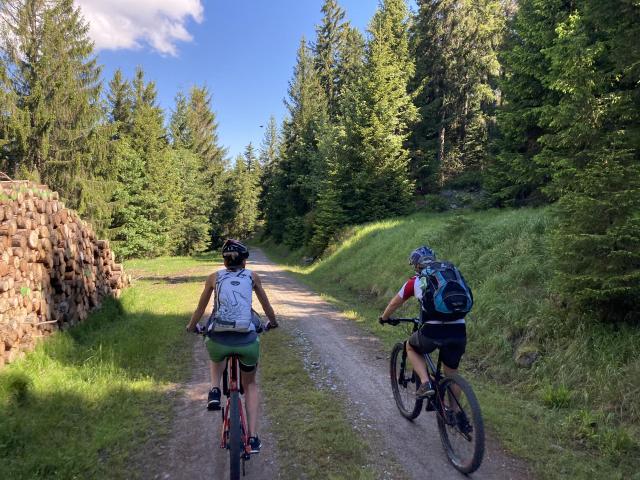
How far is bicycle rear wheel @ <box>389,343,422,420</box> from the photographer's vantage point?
5.39 metres

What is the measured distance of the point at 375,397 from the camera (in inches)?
238

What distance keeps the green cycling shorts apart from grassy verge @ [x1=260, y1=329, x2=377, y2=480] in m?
1.27

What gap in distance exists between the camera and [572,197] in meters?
6.55

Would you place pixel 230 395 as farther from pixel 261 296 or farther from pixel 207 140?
pixel 207 140

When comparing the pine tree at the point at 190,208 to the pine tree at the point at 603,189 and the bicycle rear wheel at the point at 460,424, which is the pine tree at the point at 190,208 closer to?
the pine tree at the point at 603,189

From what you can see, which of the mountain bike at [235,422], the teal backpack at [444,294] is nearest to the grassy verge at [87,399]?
the mountain bike at [235,422]

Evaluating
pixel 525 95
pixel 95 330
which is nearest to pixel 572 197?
pixel 95 330

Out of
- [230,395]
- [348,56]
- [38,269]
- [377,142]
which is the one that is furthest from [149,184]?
[230,395]

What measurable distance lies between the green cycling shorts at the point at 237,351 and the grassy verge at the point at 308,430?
1.27 meters

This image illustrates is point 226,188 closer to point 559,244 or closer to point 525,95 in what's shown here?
point 525,95

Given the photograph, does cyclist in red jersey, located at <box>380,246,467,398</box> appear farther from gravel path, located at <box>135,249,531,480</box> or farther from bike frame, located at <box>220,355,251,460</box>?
bike frame, located at <box>220,355,251,460</box>

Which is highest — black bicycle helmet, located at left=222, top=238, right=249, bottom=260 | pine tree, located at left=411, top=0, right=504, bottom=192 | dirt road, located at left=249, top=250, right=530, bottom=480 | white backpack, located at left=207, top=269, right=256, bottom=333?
pine tree, located at left=411, top=0, right=504, bottom=192

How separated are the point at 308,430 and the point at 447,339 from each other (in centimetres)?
214

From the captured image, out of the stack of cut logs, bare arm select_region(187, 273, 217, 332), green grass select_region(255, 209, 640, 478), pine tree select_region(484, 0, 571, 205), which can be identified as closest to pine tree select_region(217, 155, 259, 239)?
pine tree select_region(484, 0, 571, 205)
